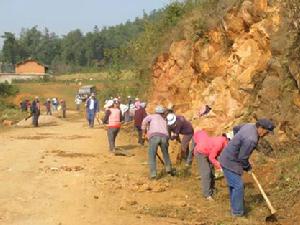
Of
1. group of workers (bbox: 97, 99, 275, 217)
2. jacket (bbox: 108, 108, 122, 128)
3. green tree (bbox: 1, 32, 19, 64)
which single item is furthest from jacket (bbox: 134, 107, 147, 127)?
green tree (bbox: 1, 32, 19, 64)

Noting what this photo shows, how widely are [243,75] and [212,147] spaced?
632cm

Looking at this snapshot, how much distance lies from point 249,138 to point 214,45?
11.8 m

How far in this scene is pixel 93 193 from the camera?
457 inches

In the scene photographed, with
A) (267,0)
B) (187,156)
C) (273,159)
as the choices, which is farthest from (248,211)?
(267,0)

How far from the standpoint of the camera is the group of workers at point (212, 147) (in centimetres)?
925

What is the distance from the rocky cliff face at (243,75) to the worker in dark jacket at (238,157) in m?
3.80

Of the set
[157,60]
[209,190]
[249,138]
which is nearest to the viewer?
[249,138]

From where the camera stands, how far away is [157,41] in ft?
101

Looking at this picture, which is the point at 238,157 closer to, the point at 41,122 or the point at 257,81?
the point at 257,81

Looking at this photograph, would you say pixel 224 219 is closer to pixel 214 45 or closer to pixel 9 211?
pixel 9 211

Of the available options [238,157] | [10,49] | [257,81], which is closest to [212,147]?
[238,157]

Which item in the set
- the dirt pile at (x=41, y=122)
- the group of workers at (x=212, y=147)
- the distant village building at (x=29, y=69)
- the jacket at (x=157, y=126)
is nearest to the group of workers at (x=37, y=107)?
the dirt pile at (x=41, y=122)

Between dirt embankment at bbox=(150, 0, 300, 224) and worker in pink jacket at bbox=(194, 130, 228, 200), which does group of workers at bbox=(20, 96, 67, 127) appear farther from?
worker in pink jacket at bbox=(194, 130, 228, 200)

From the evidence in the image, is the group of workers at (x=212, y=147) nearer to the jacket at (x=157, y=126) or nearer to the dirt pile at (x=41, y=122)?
the jacket at (x=157, y=126)
